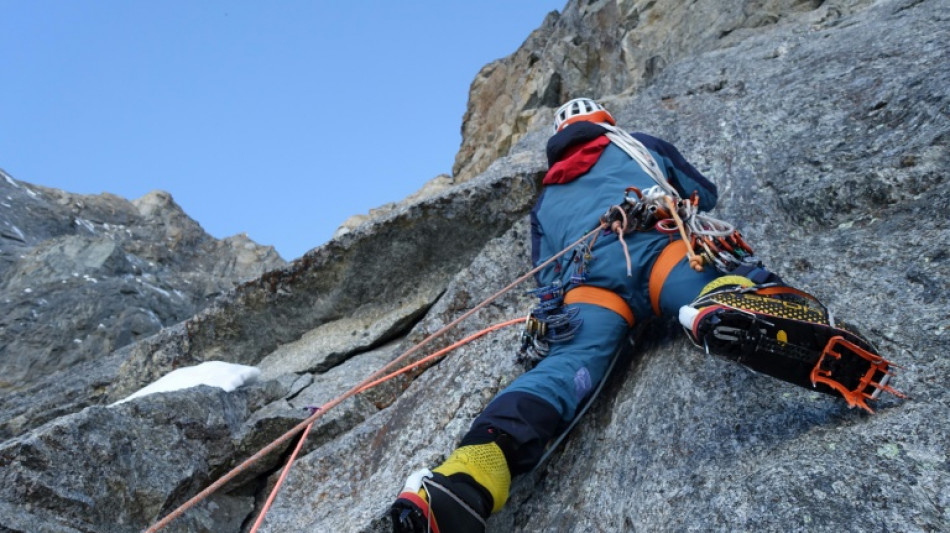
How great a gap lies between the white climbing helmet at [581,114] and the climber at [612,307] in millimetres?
191

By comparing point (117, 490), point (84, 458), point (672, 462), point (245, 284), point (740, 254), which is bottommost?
point (672, 462)

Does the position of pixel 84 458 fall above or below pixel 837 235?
above

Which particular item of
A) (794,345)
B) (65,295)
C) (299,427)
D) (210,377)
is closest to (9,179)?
(65,295)

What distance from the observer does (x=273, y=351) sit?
8.64 metres

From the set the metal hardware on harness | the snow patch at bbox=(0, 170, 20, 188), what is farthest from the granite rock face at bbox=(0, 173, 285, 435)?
the metal hardware on harness

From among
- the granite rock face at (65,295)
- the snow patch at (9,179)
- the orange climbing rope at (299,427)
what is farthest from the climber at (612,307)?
the snow patch at (9,179)

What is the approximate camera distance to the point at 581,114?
613 cm

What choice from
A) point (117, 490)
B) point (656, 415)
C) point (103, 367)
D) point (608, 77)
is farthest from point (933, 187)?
point (608, 77)

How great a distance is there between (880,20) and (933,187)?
371 cm

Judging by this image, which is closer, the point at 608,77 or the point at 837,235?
the point at 837,235

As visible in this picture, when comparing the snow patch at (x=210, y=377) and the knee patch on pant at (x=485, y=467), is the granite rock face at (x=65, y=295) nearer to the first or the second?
the snow patch at (x=210, y=377)

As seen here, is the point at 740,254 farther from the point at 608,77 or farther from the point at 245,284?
the point at 608,77

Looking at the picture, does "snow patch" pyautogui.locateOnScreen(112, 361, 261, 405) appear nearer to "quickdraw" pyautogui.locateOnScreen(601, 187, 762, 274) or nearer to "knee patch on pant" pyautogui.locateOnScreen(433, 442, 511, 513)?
"knee patch on pant" pyautogui.locateOnScreen(433, 442, 511, 513)

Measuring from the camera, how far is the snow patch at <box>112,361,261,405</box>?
7.19m
